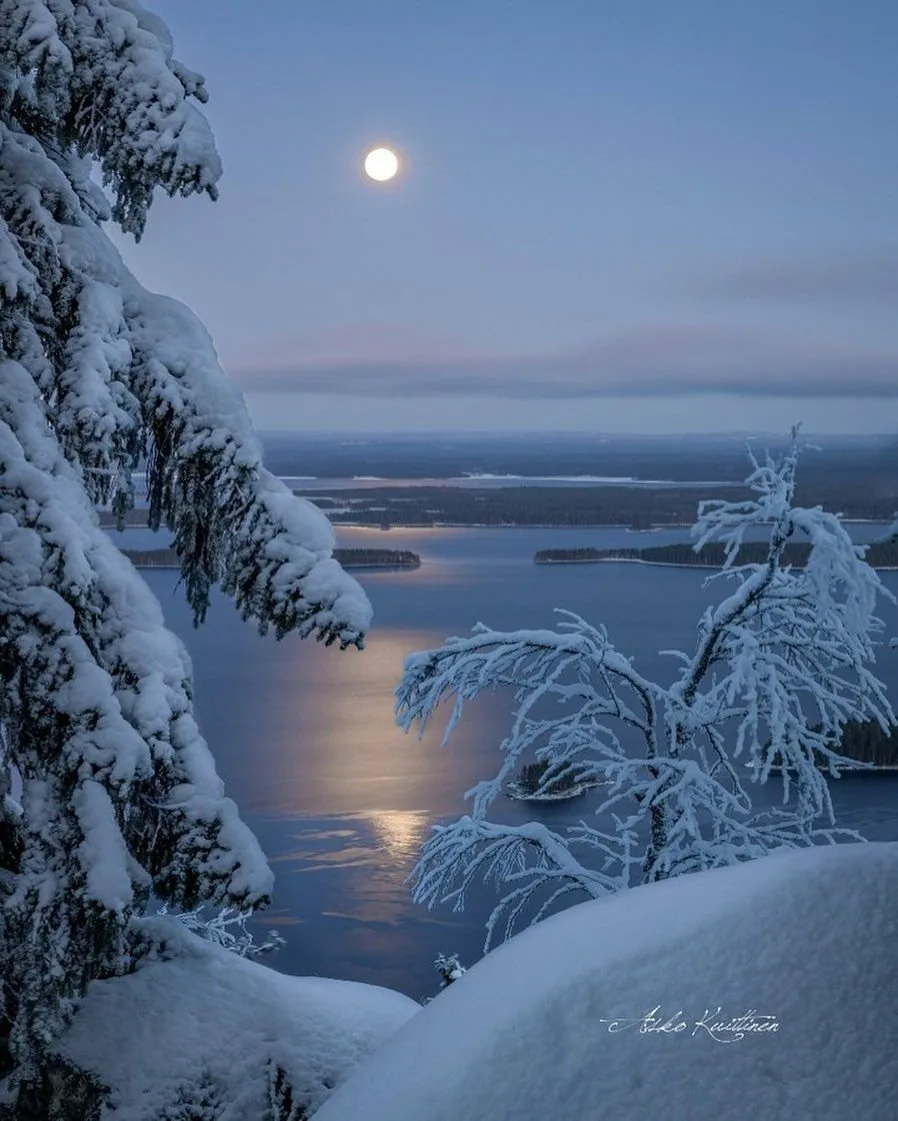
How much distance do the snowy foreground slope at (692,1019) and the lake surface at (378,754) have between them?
2084mm

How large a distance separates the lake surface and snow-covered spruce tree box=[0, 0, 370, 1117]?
1.61 ft

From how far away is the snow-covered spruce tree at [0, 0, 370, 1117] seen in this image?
142 inches

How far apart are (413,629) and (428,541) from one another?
8989 centimetres

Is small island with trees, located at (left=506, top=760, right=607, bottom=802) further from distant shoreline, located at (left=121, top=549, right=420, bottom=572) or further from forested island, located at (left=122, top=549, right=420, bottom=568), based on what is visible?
forested island, located at (left=122, top=549, right=420, bottom=568)

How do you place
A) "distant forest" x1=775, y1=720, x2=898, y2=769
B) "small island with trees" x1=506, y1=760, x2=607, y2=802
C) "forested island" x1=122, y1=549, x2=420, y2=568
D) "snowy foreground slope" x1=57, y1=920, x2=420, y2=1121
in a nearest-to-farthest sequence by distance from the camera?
"snowy foreground slope" x1=57, y1=920, x2=420, y2=1121 → "small island with trees" x1=506, y1=760, x2=607, y2=802 → "distant forest" x1=775, y1=720, x2=898, y2=769 → "forested island" x1=122, y1=549, x2=420, y2=568

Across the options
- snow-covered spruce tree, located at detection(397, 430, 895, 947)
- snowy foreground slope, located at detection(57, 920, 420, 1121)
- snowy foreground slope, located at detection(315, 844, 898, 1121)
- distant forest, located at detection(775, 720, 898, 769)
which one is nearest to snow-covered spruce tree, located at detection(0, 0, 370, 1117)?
snowy foreground slope, located at detection(57, 920, 420, 1121)

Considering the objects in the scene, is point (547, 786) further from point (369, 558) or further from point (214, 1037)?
point (369, 558)

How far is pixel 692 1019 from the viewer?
1968 millimetres

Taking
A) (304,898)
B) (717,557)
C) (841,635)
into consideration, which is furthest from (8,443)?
(717,557)

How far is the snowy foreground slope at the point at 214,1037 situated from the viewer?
3742mm

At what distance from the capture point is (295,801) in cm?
5231

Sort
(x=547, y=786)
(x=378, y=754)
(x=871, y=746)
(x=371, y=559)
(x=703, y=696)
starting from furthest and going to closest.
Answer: (x=371, y=559) → (x=378, y=754) → (x=871, y=746) → (x=703, y=696) → (x=547, y=786)

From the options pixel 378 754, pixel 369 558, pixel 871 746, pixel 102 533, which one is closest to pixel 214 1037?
pixel 102 533

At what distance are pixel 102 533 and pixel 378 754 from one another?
5891 centimetres
